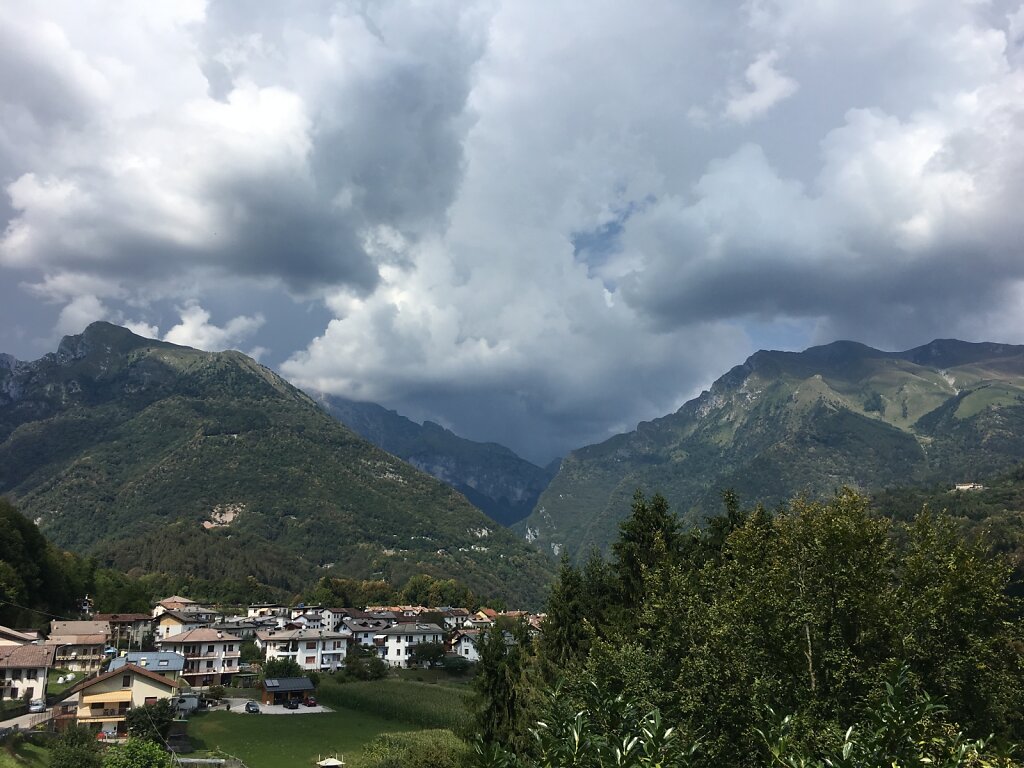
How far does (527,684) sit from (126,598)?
137460mm

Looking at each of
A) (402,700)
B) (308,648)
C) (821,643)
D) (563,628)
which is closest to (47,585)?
(308,648)

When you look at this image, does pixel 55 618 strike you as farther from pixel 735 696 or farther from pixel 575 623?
pixel 735 696

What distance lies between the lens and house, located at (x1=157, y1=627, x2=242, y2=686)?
100500mm

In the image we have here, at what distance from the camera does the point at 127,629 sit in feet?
391

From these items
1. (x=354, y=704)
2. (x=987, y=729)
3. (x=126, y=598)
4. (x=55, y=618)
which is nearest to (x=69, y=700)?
(x=354, y=704)

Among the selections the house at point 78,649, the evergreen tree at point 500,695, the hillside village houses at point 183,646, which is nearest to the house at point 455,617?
the hillside village houses at point 183,646

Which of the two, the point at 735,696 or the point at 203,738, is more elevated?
the point at 735,696

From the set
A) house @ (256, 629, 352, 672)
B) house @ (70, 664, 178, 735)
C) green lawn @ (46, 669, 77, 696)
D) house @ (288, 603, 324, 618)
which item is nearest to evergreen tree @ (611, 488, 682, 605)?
house @ (70, 664, 178, 735)

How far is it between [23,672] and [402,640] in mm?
70753

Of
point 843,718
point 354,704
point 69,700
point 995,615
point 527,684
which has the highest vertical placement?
point 995,615

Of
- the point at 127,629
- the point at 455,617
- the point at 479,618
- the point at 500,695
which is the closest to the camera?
the point at 500,695

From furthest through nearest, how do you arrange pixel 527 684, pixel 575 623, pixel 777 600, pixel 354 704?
1. pixel 354 704
2. pixel 575 623
3. pixel 527 684
4. pixel 777 600

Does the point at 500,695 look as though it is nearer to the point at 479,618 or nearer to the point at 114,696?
the point at 114,696

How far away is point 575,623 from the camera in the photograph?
39406 mm
